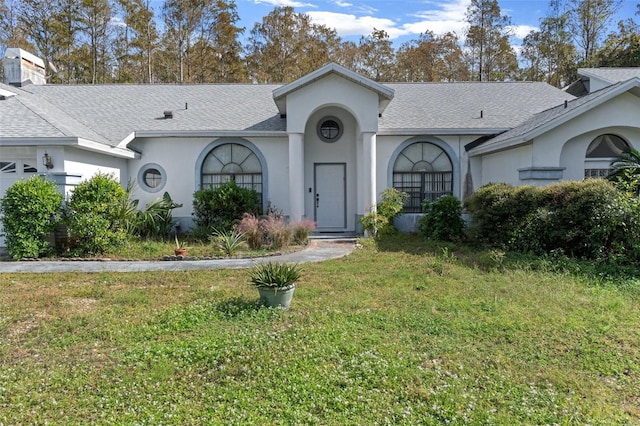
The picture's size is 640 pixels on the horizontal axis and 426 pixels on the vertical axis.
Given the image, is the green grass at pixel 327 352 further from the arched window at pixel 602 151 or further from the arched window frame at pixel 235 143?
the arched window frame at pixel 235 143

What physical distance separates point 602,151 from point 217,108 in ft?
40.3

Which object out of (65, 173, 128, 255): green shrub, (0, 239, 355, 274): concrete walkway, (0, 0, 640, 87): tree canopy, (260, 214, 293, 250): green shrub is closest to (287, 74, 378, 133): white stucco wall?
(260, 214, 293, 250): green shrub

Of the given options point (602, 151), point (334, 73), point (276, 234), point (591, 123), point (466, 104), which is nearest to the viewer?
point (591, 123)

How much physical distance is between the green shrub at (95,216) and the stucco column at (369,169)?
6.88 metres

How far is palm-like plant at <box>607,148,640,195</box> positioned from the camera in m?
8.91

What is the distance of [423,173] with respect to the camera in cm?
1319

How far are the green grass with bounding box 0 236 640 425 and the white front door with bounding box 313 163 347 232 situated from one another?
6.73m

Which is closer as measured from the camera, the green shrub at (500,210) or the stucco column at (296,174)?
the green shrub at (500,210)

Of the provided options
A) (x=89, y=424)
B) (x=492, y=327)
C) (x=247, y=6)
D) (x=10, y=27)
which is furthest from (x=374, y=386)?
(x=10, y=27)

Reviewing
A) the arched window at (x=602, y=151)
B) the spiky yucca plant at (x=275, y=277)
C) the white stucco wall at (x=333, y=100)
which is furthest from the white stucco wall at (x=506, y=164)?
the spiky yucca plant at (x=275, y=277)

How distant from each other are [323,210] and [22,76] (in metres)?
13.5

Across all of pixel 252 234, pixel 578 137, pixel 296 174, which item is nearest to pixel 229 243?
pixel 252 234

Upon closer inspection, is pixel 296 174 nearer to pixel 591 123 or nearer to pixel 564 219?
pixel 564 219

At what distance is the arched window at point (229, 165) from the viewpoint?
13.0 meters
